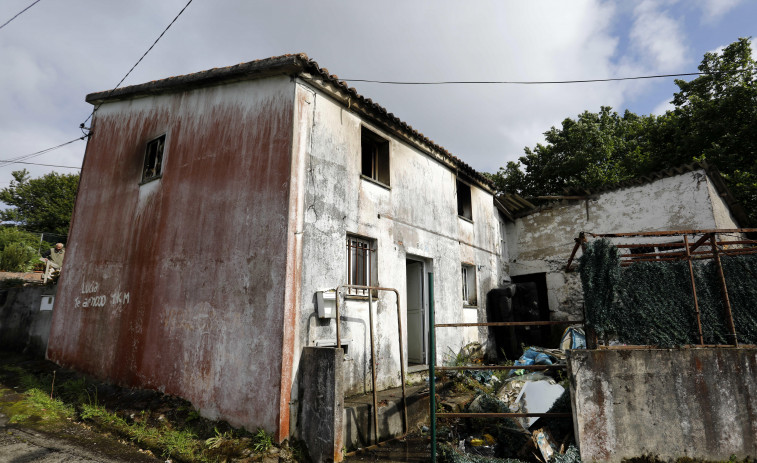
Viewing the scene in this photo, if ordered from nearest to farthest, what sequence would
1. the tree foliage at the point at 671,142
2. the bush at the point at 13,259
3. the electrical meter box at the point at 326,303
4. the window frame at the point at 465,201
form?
1. the electrical meter box at the point at 326,303
2. the window frame at the point at 465,201
3. the tree foliage at the point at 671,142
4. the bush at the point at 13,259

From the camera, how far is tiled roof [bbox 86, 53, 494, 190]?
6352 millimetres

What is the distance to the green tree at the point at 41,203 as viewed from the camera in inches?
1174

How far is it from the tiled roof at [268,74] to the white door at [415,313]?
306 centimetres

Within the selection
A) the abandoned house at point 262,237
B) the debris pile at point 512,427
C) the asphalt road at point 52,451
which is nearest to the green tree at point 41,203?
the abandoned house at point 262,237

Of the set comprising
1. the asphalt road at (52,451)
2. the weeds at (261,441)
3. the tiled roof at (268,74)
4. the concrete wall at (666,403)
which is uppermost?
the tiled roof at (268,74)

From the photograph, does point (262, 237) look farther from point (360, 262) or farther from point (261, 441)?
point (261, 441)

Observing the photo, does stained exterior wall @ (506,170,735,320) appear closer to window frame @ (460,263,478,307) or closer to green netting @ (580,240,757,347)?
window frame @ (460,263,478,307)

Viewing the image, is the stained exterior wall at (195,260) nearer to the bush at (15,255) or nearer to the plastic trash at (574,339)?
the plastic trash at (574,339)

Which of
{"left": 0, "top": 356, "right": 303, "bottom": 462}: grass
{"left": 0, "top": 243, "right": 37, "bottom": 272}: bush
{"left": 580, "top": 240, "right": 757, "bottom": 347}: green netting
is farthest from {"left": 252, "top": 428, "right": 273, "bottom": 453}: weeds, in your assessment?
{"left": 0, "top": 243, "right": 37, "bottom": 272}: bush

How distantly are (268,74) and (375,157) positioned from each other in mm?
2769

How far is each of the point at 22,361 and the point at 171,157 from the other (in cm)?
698

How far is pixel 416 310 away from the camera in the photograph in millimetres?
8820

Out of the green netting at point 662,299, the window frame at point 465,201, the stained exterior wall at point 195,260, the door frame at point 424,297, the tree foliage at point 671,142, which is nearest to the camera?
the green netting at point 662,299

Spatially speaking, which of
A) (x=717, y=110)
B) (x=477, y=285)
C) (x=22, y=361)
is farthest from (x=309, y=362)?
(x=717, y=110)
